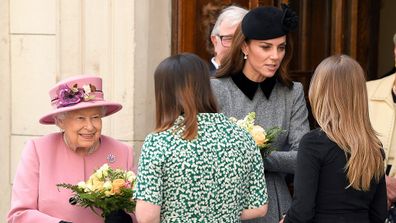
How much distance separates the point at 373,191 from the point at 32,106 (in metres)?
2.98

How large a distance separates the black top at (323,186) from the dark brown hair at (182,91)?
20.3 inches

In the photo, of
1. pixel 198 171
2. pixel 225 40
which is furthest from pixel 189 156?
pixel 225 40

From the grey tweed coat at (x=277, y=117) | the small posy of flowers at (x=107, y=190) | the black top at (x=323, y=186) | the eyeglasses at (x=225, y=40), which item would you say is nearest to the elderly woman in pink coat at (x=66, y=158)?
the small posy of flowers at (x=107, y=190)

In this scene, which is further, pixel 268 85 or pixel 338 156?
pixel 268 85

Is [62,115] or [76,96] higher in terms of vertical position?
[76,96]

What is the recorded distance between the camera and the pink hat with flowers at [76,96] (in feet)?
17.1

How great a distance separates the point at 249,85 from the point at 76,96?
36.0 inches

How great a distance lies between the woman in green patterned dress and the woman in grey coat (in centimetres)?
79

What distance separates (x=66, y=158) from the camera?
5.25 meters

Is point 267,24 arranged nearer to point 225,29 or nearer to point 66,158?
point 225,29

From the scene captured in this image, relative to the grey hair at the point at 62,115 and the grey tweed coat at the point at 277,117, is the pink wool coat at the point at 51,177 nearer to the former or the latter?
the grey hair at the point at 62,115

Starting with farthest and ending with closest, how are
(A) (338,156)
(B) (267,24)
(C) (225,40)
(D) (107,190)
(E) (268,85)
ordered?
(C) (225,40) < (E) (268,85) < (B) (267,24) < (D) (107,190) < (A) (338,156)

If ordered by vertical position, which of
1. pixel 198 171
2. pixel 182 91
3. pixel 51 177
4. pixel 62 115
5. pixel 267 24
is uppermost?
pixel 267 24

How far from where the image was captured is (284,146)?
17.9ft
